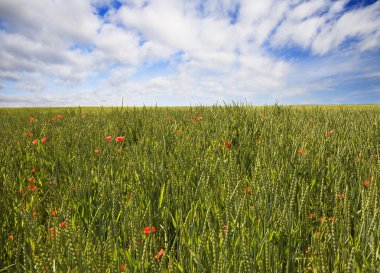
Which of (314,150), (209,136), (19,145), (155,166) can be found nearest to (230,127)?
(209,136)

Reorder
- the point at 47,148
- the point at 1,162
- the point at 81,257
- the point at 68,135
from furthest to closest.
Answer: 1. the point at 68,135
2. the point at 47,148
3. the point at 1,162
4. the point at 81,257

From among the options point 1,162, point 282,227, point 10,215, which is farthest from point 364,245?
point 1,162

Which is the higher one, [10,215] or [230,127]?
[230,127]

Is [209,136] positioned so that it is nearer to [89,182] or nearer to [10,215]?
[89,182]

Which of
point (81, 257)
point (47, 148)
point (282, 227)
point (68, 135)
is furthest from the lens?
point (68, 135)

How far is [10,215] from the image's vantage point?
212 cm

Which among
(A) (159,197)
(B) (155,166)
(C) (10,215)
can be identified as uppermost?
(B) (155,166)

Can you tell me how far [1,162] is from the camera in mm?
3098

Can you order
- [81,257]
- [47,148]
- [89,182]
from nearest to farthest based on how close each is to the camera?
[81,257]
[89,182]
[47,148]

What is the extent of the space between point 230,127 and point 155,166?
2232mm

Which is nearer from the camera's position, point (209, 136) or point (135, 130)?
point (209, 136)

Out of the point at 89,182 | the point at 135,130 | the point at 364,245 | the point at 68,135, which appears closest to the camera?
the point at 364,245

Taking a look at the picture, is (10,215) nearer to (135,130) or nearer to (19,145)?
(19,145)

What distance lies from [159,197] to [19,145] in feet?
9.81
